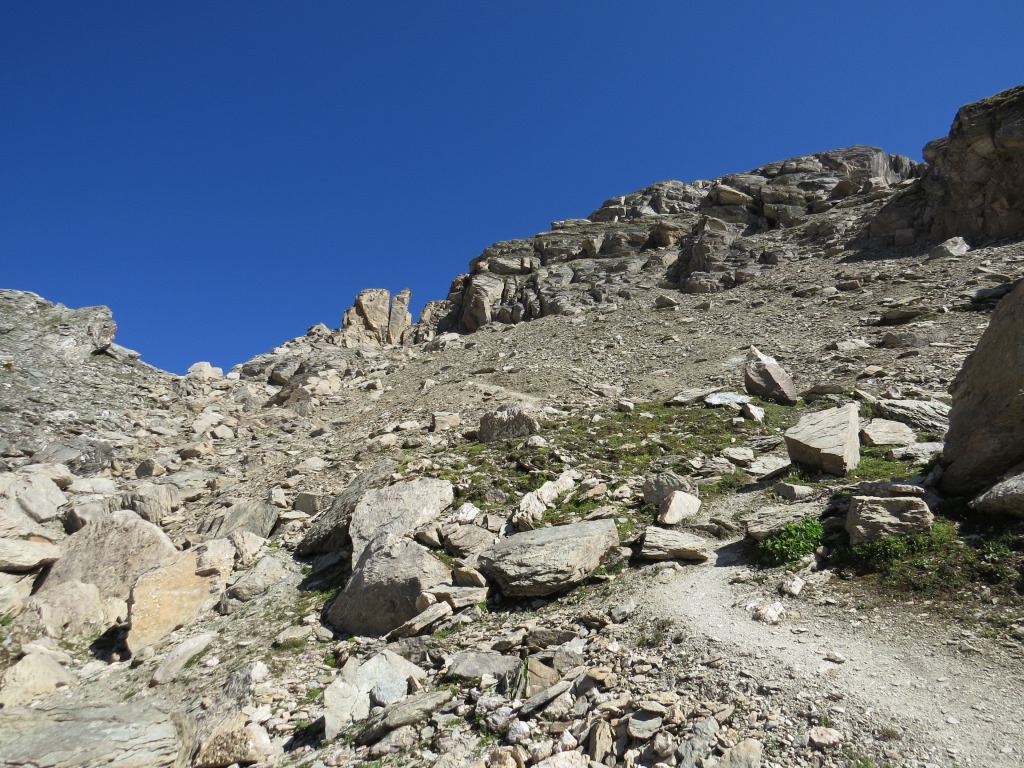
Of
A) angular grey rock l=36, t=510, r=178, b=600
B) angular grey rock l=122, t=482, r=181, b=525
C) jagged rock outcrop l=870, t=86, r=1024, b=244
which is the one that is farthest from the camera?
jagged rock outcrop l=870, t=86, r=1024, b=244

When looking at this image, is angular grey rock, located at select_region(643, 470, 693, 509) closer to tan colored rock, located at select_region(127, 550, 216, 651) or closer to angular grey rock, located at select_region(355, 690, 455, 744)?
angular grey rock, located at select_region(355, 690, 455, 744)

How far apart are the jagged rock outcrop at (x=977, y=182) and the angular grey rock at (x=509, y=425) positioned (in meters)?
37.2

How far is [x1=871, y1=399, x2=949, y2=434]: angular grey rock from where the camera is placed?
490 inches

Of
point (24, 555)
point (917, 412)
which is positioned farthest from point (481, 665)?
point (917, 412)

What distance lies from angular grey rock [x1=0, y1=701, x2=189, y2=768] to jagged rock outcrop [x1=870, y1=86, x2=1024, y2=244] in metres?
47.4

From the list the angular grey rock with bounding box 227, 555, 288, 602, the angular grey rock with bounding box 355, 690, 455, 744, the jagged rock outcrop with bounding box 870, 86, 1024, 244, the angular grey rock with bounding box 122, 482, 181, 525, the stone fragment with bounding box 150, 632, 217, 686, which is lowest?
the angular grey rock with bounding box 355, 690, 455, 744

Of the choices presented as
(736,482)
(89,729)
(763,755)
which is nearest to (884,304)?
(736,482)

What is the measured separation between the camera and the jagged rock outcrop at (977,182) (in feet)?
115

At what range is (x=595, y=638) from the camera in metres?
7.34

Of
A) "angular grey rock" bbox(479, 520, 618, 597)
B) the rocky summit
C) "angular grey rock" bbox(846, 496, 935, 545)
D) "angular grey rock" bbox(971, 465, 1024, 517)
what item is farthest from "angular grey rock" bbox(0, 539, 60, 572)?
"angular grey rock" bbox(971, 465, 1024, 517)

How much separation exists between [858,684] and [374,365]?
38.7m

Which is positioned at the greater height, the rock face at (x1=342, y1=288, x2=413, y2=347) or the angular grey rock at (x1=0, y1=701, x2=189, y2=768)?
the rock face at (x1=342, y1=288, x2=413, y2=347)

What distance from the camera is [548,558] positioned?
9070mm

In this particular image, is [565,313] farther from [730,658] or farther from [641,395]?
[730,658]
